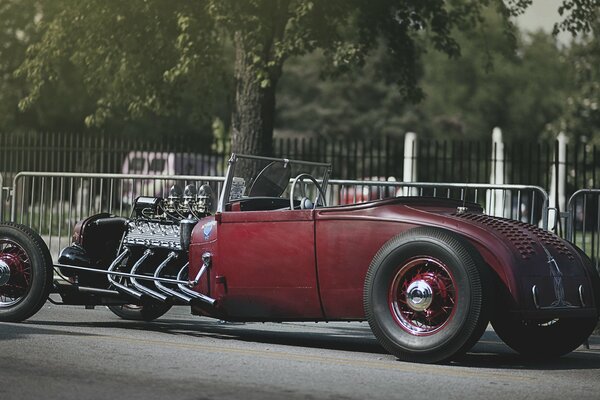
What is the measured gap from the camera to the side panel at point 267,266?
9023 millimetres

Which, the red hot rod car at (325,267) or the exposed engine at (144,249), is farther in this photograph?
the exposed engine at (144,249)

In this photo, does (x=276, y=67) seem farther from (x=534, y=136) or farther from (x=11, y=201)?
(x=534, y=136)

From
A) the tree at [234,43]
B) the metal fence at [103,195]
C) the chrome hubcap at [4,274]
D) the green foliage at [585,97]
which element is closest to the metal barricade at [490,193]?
the metal fence at [103,195]

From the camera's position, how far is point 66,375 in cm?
760

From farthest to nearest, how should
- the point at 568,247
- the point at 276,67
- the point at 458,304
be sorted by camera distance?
the point at 276,67 → the point at 568,247 → the point at 458,304

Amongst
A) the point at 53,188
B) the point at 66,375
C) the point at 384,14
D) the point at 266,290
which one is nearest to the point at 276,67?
the point at 384,14

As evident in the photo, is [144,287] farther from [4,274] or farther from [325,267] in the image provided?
[325,267]

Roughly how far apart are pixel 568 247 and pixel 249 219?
2.38 meters

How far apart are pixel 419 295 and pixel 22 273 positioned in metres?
3.84

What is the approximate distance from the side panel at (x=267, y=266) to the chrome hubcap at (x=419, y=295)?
0.84m

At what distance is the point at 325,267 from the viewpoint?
892cm

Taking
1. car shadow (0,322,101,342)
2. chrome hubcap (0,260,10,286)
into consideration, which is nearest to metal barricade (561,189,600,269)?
car shadow (0,322,101,342)

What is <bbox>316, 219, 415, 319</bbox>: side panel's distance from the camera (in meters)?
8.78

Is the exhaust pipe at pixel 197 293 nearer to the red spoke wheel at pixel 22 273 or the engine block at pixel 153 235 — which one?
the engine block at pixel 153 235
